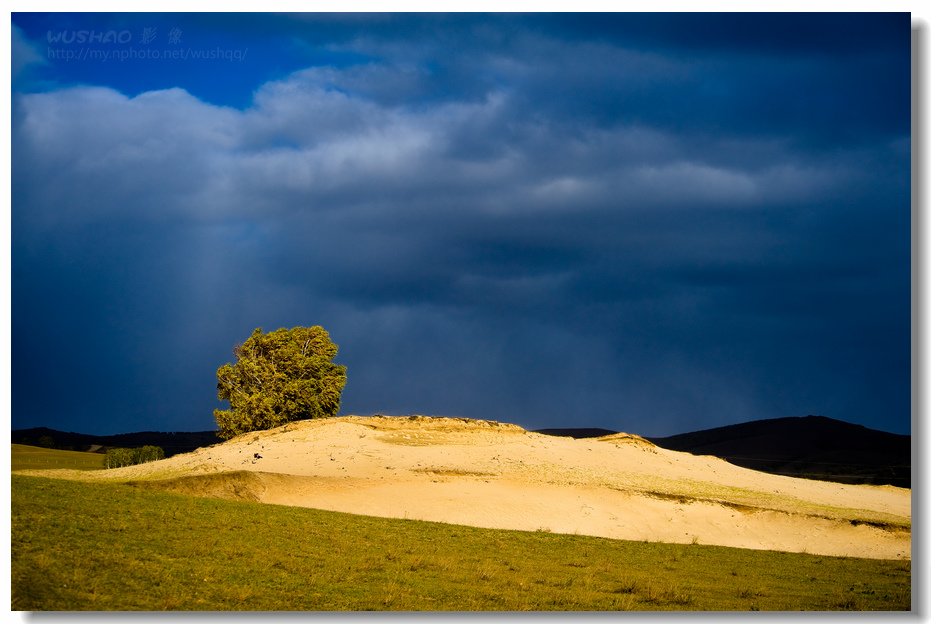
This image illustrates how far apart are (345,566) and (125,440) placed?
6234 cm

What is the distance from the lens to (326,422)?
104ft

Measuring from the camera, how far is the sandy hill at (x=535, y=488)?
789 inches

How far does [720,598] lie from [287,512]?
33.0 feet

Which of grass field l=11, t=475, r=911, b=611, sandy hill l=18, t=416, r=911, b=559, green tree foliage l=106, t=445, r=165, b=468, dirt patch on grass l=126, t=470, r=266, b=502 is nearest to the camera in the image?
grass field l=11, t=475, r=911, b=611

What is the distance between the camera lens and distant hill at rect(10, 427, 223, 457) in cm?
5564

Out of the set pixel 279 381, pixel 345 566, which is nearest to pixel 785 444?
pixel 279 381

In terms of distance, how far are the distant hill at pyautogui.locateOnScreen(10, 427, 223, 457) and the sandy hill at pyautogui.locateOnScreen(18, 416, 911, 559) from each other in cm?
2765

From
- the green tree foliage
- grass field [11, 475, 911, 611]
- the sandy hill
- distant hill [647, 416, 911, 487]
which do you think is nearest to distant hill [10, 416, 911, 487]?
distant hill [647, 416, 911, 487]

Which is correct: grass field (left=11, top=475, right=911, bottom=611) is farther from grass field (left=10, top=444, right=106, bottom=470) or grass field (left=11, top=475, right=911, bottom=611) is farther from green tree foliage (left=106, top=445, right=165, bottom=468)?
green tree foliage (left=106, top=445, right=165, bottom=468)

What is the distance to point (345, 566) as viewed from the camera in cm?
1345

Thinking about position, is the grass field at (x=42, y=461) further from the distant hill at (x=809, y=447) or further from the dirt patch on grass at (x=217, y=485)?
the distant hill at (x=809, y=447)

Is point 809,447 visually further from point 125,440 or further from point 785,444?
point 125,440

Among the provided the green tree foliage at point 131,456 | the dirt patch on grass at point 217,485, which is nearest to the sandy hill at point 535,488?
the dirt patch on grass at point 217,485

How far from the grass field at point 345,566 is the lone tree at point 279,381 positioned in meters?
21.0
